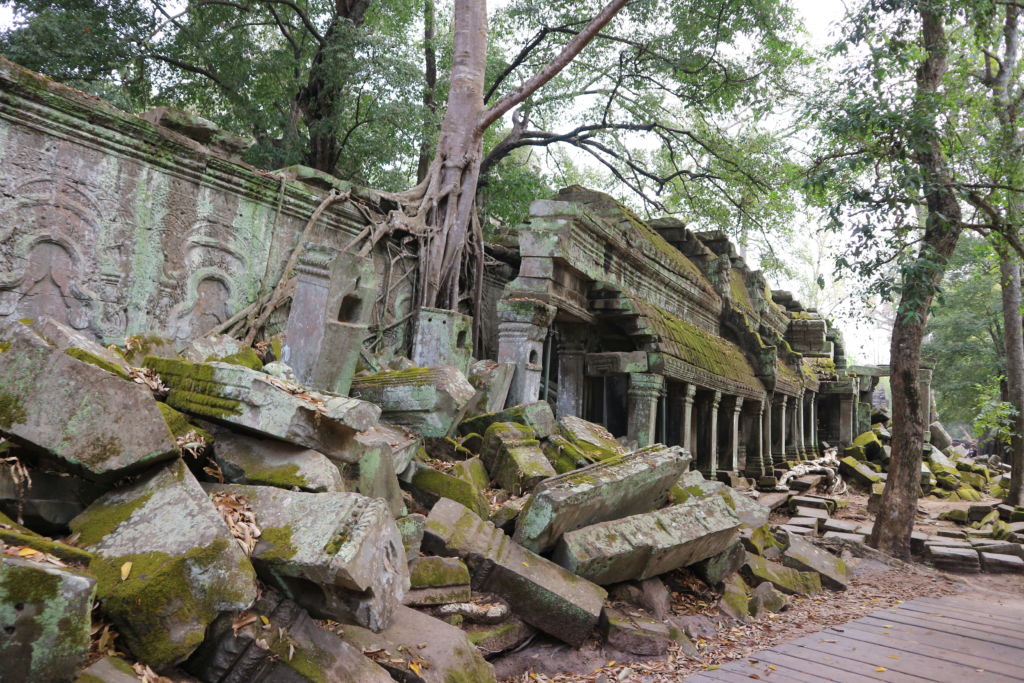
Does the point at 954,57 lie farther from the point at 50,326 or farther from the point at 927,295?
the point at 50,326

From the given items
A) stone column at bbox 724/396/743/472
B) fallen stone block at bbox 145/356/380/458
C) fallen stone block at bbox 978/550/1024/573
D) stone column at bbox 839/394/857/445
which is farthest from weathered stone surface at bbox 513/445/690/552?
stone column at bbox 839/394/857/445

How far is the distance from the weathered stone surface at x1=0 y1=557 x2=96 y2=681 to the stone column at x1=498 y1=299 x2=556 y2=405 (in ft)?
16.3

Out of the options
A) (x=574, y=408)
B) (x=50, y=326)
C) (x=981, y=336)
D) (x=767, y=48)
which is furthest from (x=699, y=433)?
(x=981, y=336)

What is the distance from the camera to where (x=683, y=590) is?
4750mm

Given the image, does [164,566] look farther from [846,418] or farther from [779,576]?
[846,418]

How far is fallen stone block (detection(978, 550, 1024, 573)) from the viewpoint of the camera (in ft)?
23.4

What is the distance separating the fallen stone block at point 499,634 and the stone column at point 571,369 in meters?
4.62

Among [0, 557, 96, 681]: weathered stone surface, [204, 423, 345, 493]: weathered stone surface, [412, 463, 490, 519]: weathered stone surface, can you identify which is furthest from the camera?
[412, 463, 490, 519]: weathered stone surface

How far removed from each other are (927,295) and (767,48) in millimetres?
6372

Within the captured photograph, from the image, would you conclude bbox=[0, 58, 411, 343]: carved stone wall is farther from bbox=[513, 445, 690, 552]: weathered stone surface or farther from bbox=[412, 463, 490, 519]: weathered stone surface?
bbox=[513, 445, 690, 552]: weathered stone surface

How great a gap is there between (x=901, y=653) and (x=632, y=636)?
5.25 ft

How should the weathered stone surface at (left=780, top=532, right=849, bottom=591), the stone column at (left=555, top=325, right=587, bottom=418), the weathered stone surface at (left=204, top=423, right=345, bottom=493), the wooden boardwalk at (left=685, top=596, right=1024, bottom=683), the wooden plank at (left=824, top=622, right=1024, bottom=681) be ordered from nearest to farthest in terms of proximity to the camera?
the weathered stone surface at (left=204, top=423, right=345, bottom=493) → the wooden boardwalk at (left=685, top=596, right=1024, bottom=683) → the wooden plank at (left=824, top=622, right=1024, bottom=681) → the weathered stone surface at (left=780, top=532, right=849, bottom=591) → the stone column at (left=555, top=325, right=587, bottom=418)

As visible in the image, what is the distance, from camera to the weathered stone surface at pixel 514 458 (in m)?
4.74

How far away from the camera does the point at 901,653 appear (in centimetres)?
391
